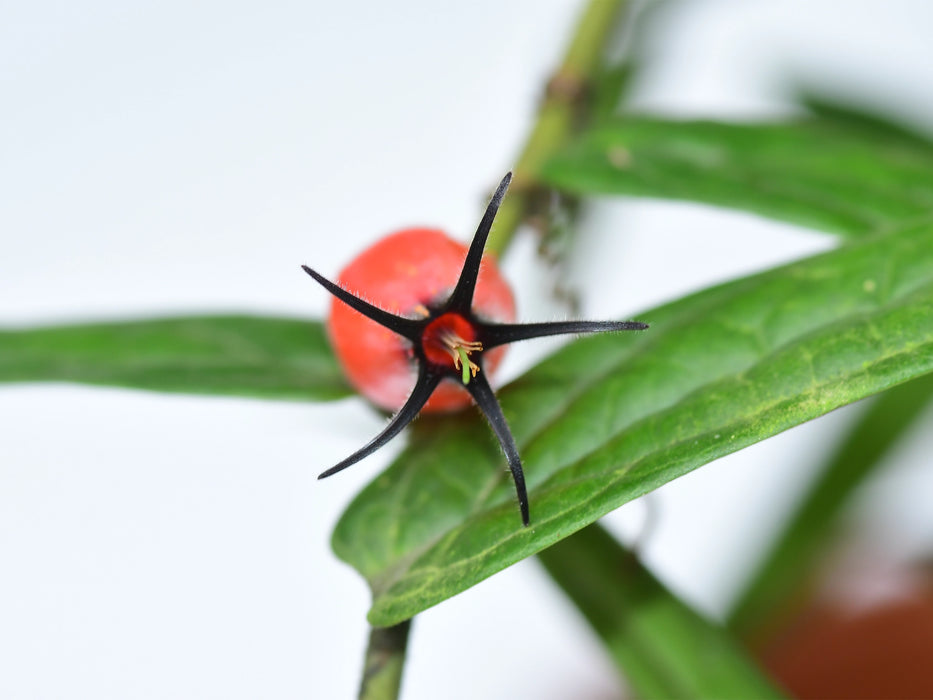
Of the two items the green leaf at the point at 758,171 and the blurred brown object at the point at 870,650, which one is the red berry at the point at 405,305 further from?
the blurred brown object at the point at 870,650

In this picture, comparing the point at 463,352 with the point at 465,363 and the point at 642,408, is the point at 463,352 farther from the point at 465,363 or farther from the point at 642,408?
the point at 642,408

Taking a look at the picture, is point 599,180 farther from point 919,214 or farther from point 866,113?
point 866,113

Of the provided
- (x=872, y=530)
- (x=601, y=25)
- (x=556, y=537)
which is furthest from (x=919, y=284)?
(x=872, y=530)

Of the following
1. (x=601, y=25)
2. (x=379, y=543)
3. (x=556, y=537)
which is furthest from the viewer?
(x=601, y=25)

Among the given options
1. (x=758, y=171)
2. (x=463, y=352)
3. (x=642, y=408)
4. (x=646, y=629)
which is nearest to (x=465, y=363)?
(x=463, y=352)

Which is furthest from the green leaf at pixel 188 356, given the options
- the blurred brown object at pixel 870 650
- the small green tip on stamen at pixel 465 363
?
the blurred brown object at pixel 870 650

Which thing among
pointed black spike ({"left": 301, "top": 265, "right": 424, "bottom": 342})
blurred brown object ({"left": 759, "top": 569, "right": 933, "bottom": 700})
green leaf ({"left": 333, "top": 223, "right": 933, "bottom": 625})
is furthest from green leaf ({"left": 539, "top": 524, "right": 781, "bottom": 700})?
blurred brown object ({"left": 759, "top": 569, "right": 933, "bottom": 700})
